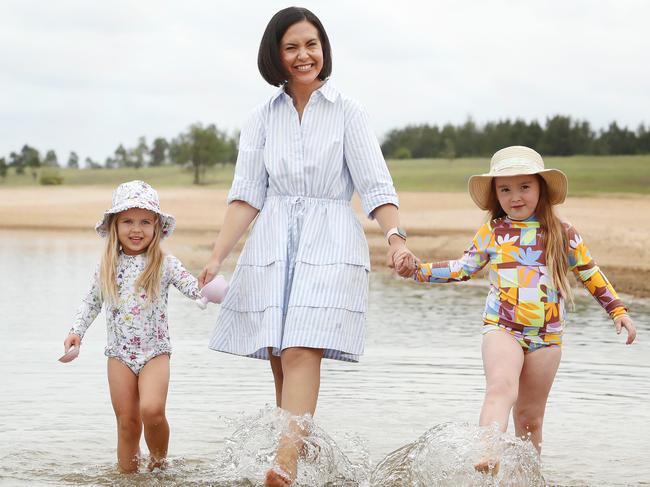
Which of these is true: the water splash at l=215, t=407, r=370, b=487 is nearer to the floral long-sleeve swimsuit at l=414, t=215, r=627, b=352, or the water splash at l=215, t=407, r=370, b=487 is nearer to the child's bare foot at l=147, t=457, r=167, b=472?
the child's bare foot at l=147, t=457, r=167, b=472

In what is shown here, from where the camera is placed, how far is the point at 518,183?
577cm

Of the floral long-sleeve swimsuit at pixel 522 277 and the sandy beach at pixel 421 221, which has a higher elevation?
the floral long-sleeve swimsuit at pixel 522 277

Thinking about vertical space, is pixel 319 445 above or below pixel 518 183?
below

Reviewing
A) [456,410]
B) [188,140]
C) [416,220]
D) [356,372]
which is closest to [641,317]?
[356,372]

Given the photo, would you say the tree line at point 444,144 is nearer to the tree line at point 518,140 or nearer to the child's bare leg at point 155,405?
the tree line at point 518,140

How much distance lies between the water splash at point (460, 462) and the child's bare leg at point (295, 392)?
58 cm

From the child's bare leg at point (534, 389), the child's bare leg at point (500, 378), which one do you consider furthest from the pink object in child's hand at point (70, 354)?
the child's bare leg at point (534, 389)

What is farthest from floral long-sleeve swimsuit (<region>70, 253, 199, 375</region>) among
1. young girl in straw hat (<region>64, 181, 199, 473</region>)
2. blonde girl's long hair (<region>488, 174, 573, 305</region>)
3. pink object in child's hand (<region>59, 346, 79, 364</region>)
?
blonde girl's long hair (<region>488, 174, 573, 305</region>)

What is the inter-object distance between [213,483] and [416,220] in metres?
21.7

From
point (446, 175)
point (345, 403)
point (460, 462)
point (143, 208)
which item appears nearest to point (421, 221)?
point (345, 403)

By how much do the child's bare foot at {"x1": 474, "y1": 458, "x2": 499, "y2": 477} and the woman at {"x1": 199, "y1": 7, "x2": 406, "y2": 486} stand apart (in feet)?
2.29

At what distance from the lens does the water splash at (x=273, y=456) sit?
5.70m

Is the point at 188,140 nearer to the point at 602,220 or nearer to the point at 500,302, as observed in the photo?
the point at 602,220

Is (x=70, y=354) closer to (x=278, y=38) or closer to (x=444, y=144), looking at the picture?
(x=278, y=38)
